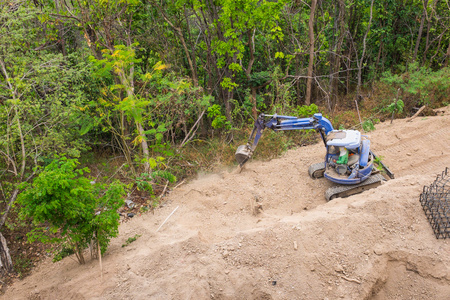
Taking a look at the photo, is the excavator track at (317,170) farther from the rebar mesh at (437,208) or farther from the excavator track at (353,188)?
the rebar mesh at (437,208)

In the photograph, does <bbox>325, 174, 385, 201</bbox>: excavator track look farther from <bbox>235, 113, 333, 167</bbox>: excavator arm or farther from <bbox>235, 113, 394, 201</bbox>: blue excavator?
<bbox>235, 113, 333, 167</bbox>: excavator arm

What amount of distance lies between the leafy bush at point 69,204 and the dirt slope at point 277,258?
2.44 feet

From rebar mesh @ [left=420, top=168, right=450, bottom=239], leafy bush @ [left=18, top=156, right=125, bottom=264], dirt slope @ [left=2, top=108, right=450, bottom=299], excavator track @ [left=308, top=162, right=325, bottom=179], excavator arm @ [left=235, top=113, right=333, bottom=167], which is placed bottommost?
excavator track @ [left=308, top=162, right=325, bottom=179]

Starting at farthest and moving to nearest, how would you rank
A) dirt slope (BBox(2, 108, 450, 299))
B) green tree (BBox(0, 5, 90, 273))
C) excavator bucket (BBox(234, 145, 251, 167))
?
excavator bucket (BBox(234, 145, 251, 167)) → green tree (BBox(0, 5, 90, 273)) → dirt slope (BBox(2, 108, 450, 299))

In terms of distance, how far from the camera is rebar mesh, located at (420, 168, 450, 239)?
5.08 m

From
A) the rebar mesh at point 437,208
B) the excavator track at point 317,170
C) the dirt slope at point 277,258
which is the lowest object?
the excavator track at point 317,170

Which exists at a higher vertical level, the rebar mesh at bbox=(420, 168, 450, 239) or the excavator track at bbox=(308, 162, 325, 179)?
the rebar mesh at bbox=(420, 168, 450, 239)

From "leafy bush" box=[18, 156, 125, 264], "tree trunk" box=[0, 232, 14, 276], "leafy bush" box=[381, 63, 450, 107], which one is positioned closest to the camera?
"leafy bush" box=[18, 156, 125, 264]

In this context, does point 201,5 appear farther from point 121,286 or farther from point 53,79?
point 121,286

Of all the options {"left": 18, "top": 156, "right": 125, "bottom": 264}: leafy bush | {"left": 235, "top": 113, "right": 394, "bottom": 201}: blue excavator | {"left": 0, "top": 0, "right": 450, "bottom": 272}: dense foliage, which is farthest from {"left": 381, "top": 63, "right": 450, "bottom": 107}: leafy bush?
{"left": 18, "top": 156, "right": 125, "bottom": 264}: leafy bush

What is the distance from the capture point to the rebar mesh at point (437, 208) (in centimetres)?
508

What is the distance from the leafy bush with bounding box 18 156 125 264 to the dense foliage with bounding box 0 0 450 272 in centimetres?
18

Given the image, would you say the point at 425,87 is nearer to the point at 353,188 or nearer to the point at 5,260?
the point at 353,188

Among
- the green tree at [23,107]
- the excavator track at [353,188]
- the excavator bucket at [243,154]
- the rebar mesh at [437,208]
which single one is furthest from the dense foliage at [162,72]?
the rebar mesh at [437,208]
